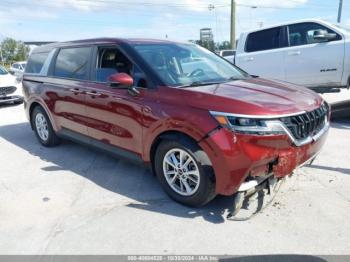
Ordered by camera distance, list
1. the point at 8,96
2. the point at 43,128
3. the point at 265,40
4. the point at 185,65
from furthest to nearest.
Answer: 1. the point at 8,96
2. the point at 265,40
3. the point at 43,128
4. the point at 185,65

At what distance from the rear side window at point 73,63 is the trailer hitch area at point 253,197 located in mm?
2721

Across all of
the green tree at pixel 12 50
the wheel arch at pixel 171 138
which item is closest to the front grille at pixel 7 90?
the wheel arch at pixel 171 138

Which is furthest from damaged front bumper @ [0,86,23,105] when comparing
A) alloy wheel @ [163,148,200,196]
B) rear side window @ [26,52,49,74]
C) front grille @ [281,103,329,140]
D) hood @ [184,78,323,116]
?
front grille @ [281,103,329,140]

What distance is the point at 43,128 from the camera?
20.2 ft

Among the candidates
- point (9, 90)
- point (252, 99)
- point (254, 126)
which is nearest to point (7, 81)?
point (9, 90)

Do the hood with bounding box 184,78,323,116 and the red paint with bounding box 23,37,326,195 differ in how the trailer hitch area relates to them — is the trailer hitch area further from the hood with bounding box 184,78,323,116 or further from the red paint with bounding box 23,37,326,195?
the hood with bounding box 184,78,323,116

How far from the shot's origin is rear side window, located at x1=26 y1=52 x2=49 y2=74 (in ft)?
20.0

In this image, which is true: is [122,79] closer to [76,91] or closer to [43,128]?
[76,91]

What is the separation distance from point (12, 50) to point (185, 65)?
69.2m

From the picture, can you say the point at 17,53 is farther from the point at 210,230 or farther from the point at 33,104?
the point at 210,230

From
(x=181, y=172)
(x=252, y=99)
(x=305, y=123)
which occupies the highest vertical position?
(x=252, y=99)

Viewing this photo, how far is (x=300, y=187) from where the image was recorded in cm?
405

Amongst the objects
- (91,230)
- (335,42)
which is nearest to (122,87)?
(91,230)

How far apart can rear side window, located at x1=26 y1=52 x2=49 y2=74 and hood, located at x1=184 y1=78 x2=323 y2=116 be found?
3579 millimetres
